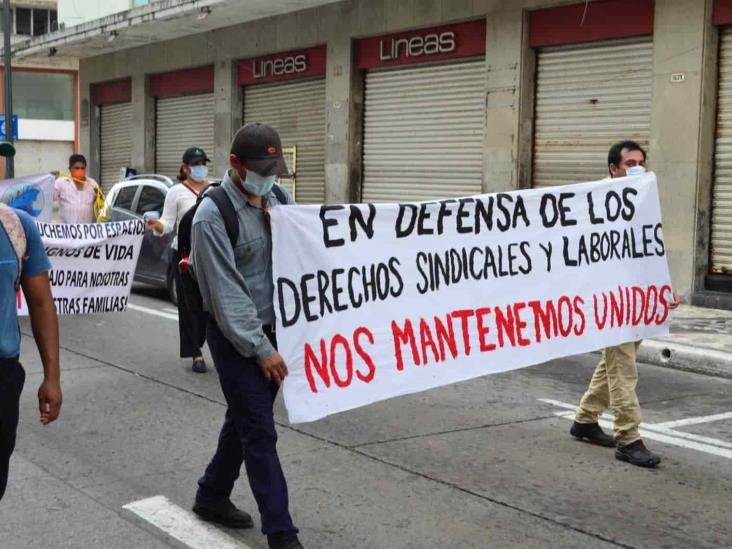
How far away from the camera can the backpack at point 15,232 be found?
3.46 m

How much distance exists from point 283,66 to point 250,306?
17667 millimetres

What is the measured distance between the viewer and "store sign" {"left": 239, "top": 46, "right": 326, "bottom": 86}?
20391 millimetres

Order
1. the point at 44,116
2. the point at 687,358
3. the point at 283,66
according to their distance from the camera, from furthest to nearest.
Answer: the point at 44,116
the point at 283,66
the point at 687,358

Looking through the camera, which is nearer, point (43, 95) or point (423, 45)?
point (423, 45)

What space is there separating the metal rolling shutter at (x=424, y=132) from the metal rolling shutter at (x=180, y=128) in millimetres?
5254

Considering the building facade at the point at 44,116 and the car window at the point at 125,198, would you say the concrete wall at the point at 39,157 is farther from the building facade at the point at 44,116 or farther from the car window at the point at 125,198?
the car window at the point at 125,198

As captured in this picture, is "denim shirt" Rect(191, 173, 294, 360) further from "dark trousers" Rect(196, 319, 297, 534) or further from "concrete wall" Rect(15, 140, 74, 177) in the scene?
"concrete wall" Rect(15, 140, 74, 177)

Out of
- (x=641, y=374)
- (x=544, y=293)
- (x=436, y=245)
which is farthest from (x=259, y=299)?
(x=641, y=374)

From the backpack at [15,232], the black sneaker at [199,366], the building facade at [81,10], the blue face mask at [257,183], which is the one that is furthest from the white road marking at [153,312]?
the building facade at [81,10]

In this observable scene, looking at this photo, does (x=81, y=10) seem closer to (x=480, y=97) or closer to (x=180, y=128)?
(x=180, y=128)

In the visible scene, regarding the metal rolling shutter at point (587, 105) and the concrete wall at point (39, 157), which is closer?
the metal rolling shutter at point (587, 105)

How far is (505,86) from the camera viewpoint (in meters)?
16.0

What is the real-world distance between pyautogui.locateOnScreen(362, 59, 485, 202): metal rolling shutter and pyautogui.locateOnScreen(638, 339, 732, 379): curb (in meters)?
7.24

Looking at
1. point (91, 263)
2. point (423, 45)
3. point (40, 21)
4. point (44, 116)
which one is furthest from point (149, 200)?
point (40, 21)
